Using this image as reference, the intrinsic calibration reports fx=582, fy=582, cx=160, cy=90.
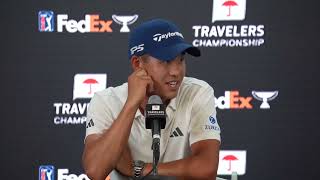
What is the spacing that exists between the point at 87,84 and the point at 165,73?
6.15ft

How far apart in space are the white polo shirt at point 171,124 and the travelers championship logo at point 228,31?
1.58m

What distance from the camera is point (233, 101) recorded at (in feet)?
12.8

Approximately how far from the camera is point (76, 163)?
13.0ft

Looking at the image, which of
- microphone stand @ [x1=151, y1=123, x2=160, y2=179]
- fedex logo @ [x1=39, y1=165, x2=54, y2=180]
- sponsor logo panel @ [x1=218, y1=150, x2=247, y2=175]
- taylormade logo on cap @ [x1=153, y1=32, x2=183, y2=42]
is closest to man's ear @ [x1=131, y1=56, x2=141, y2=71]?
taylormade logo on cap @ [x1=153, y1=32, x2=183, y2=42]

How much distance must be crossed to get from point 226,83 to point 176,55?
187 centimetres

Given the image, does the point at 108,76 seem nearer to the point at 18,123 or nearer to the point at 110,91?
the point at 18,123

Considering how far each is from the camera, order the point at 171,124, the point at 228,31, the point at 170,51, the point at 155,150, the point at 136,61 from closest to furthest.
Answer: the point at 155,150, the point at 170,51, the point at 136,61, the point at 171,124, the point at 228,31

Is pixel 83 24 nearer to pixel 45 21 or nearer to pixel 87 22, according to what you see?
pixel 87 22

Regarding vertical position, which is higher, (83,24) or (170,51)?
(83,24)

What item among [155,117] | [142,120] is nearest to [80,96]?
[142,120]

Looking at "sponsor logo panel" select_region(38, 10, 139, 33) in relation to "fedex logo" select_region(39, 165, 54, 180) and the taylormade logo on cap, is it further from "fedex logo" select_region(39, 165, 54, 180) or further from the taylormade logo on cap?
the taylormade logo on cap

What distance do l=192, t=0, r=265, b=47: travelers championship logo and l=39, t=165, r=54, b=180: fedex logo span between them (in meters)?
1.30

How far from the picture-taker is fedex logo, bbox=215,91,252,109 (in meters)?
3.90

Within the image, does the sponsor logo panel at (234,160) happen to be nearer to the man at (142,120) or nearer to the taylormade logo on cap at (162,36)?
the man at (142,120)
